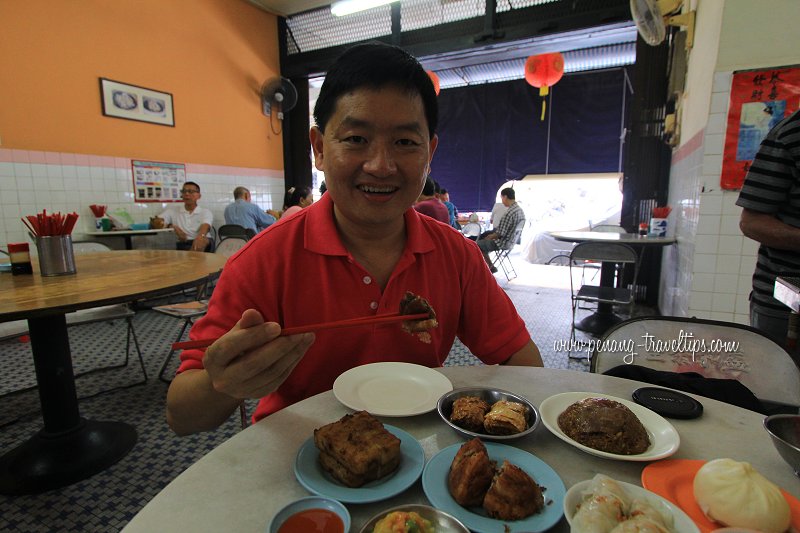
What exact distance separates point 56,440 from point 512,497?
2458 millimetres

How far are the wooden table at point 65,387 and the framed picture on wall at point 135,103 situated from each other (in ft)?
11.7

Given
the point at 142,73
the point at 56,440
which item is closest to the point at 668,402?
the point at 56,440

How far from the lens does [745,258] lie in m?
2.74

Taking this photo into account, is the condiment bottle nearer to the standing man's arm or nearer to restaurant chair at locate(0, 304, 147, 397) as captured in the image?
restaurant chair at locate(0, 304, 147, 397)

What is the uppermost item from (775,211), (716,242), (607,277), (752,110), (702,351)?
(752,110)

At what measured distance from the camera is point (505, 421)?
0.78m

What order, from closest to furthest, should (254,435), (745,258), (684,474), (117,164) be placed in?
(684,474), (254,435), (745,258), (117,164)

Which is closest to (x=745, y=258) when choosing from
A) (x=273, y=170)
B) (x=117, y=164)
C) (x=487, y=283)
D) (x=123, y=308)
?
(x=487, y=283)

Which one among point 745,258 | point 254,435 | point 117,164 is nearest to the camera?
point 254,435

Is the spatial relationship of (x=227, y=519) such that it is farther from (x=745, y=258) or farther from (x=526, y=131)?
(x=526, y=131)

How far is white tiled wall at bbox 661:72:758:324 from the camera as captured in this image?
2729 millimetres

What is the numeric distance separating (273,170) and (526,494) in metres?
7.65

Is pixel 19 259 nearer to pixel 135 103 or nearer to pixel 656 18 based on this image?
pixel 135 103

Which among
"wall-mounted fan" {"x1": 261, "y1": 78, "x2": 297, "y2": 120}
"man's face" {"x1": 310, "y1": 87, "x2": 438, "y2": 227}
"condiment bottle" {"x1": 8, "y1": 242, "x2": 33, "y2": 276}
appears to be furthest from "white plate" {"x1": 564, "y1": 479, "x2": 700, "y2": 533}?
"wall-mounted fan" {"x1": 261, "y1": 78, "x2": 297, "y2": 120}
